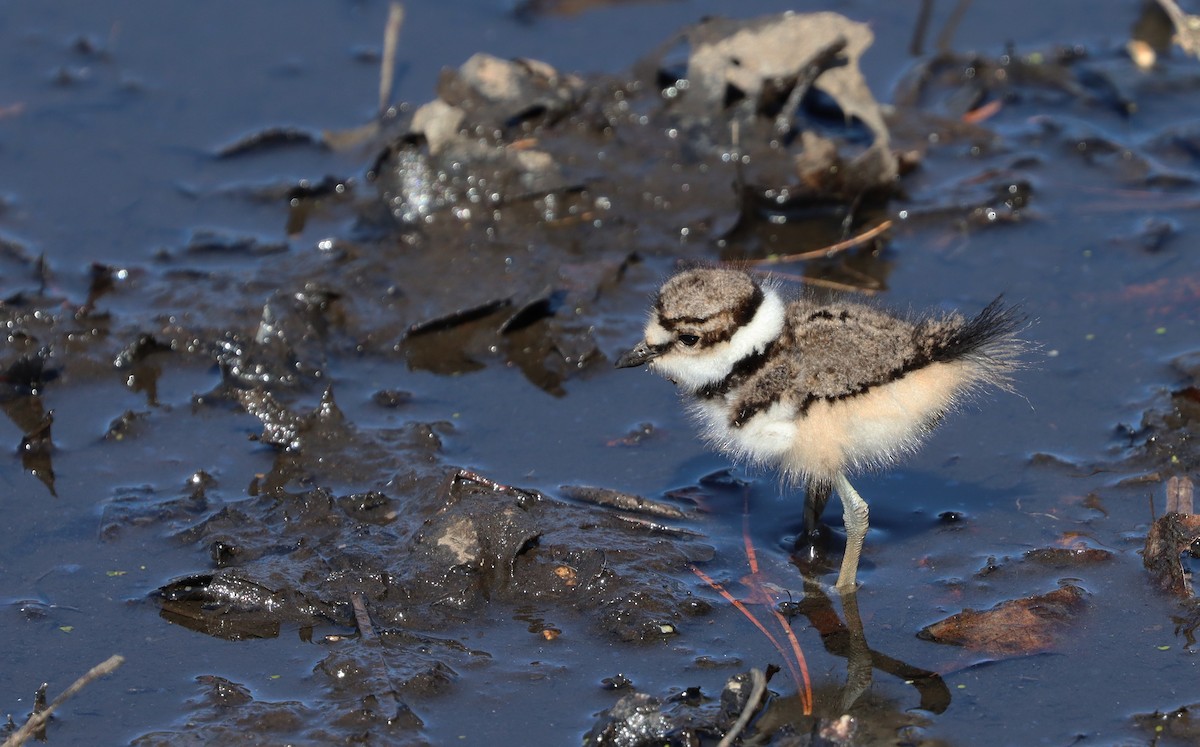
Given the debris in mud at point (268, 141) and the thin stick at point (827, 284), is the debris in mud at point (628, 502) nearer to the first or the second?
the thin stick at point (827, 284)

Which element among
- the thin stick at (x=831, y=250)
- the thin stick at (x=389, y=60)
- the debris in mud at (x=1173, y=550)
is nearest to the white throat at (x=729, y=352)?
the debris in mud at (x=1173, y=550)

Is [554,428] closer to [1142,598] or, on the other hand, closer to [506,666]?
[506,666]

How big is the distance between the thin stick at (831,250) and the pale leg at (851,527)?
226 cm

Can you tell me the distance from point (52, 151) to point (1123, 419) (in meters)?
5.72

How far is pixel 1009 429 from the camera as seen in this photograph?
19.0 feet

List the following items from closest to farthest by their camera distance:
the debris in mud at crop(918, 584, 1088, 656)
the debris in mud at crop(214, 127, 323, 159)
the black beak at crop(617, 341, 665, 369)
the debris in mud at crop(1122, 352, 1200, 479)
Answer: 1. the debris in mud at crop(918, 584, 1088, 656)
2. the black beak at crop(617, 341, 665, 369)
3. the debris in mud at crop(1122, 352, 1200, 479)
4. the debris in mud at crop(214, 127, 323, 159)

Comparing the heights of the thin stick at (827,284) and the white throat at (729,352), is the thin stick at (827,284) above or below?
below

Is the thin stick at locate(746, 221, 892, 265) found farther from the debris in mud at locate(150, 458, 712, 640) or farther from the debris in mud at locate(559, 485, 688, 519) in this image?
the debris in mud at locate(150, 458, 712, 640)

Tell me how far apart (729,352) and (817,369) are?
0.33 metres

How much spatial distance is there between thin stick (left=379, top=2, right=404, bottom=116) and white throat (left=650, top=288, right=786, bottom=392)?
3.57 metres

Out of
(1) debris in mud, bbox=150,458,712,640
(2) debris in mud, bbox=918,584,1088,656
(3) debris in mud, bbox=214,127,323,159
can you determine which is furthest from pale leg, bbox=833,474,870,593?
(3) debris in mud, bbox=214,127,323,159

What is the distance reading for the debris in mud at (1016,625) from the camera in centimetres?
466

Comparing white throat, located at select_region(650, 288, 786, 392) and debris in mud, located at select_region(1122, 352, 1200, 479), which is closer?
white throat, located at select_region(650, 288, 786, 392)

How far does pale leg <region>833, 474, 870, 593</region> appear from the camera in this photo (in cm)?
484
